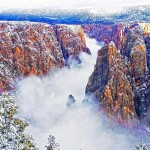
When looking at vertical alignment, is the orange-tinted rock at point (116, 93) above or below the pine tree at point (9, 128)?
below

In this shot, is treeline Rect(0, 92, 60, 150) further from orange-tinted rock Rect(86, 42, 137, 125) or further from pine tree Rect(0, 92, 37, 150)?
orange-tinted rock Rect(86, 42, 137, 125)

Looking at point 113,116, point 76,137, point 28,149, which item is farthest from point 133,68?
point 28,149

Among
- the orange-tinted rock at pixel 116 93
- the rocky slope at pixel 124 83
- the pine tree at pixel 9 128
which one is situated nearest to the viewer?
the pine tree at pixel 9 128

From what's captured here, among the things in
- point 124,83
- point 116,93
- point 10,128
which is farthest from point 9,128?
point 124,83

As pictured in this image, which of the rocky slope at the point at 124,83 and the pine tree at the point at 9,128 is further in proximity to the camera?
the rocky slope at the point at 124,83

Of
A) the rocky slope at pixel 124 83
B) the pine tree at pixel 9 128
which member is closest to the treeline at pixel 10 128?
the pine tree at pixel 9 128

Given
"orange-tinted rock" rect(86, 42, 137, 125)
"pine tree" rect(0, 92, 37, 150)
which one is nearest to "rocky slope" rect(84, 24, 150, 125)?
"orange-tinted rock" rect(86, 42, 137, 125)

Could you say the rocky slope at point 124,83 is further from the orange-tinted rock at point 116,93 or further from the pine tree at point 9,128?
the pine tree at point 9,128

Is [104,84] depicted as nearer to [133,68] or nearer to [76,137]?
[133,68]
